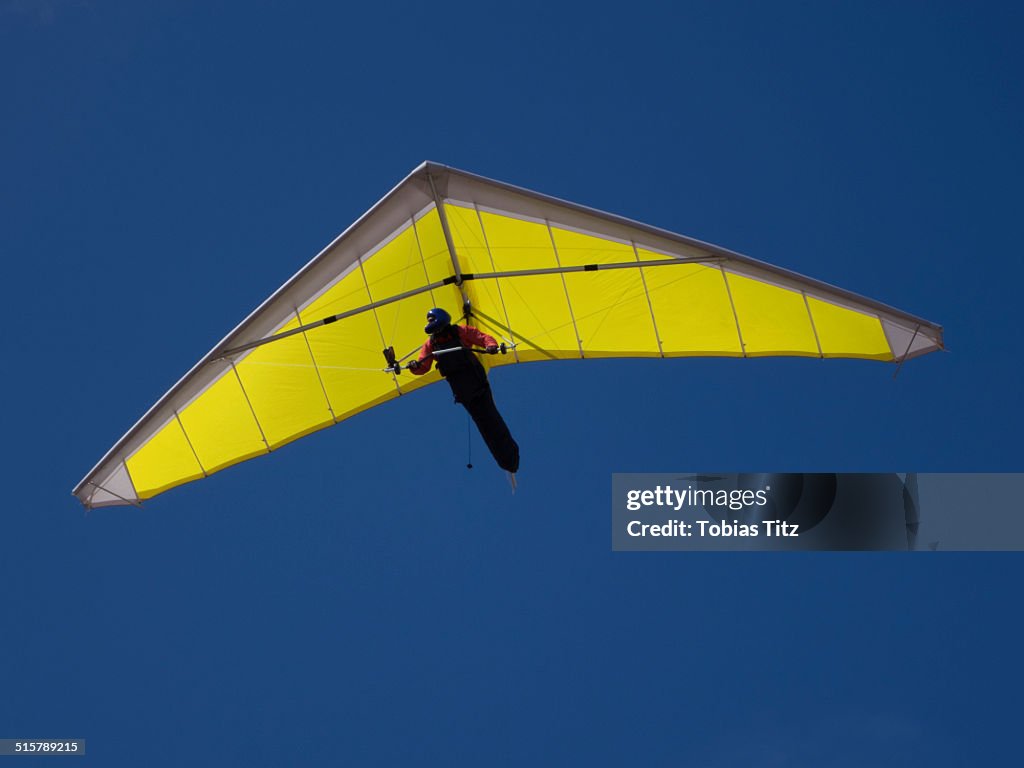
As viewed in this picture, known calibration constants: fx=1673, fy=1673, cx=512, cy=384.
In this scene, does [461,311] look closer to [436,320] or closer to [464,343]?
[464,343]

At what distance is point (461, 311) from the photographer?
2444 cm

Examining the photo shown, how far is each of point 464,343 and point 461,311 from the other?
9.10ft

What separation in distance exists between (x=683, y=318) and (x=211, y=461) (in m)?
7.49

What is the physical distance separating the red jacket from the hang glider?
1.95ft

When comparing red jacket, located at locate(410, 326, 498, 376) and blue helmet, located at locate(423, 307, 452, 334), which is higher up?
blue helmet, located at locate(423, 307, 452, 334)

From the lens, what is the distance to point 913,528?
1043 inches

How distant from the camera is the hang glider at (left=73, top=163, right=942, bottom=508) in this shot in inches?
886

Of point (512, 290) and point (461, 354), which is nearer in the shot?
point (461, 354)

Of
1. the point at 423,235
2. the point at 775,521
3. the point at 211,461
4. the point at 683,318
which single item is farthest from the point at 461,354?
the point at 775,521

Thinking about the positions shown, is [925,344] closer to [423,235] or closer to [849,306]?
[849,306]

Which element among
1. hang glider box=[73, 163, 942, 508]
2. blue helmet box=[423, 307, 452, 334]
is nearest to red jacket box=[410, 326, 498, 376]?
blue helmet box=[423, 307, 452, 334]

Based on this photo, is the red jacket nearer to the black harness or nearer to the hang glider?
the black harness

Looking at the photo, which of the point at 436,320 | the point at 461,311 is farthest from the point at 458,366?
the point at 461,311

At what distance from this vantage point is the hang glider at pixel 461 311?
22.5 m
